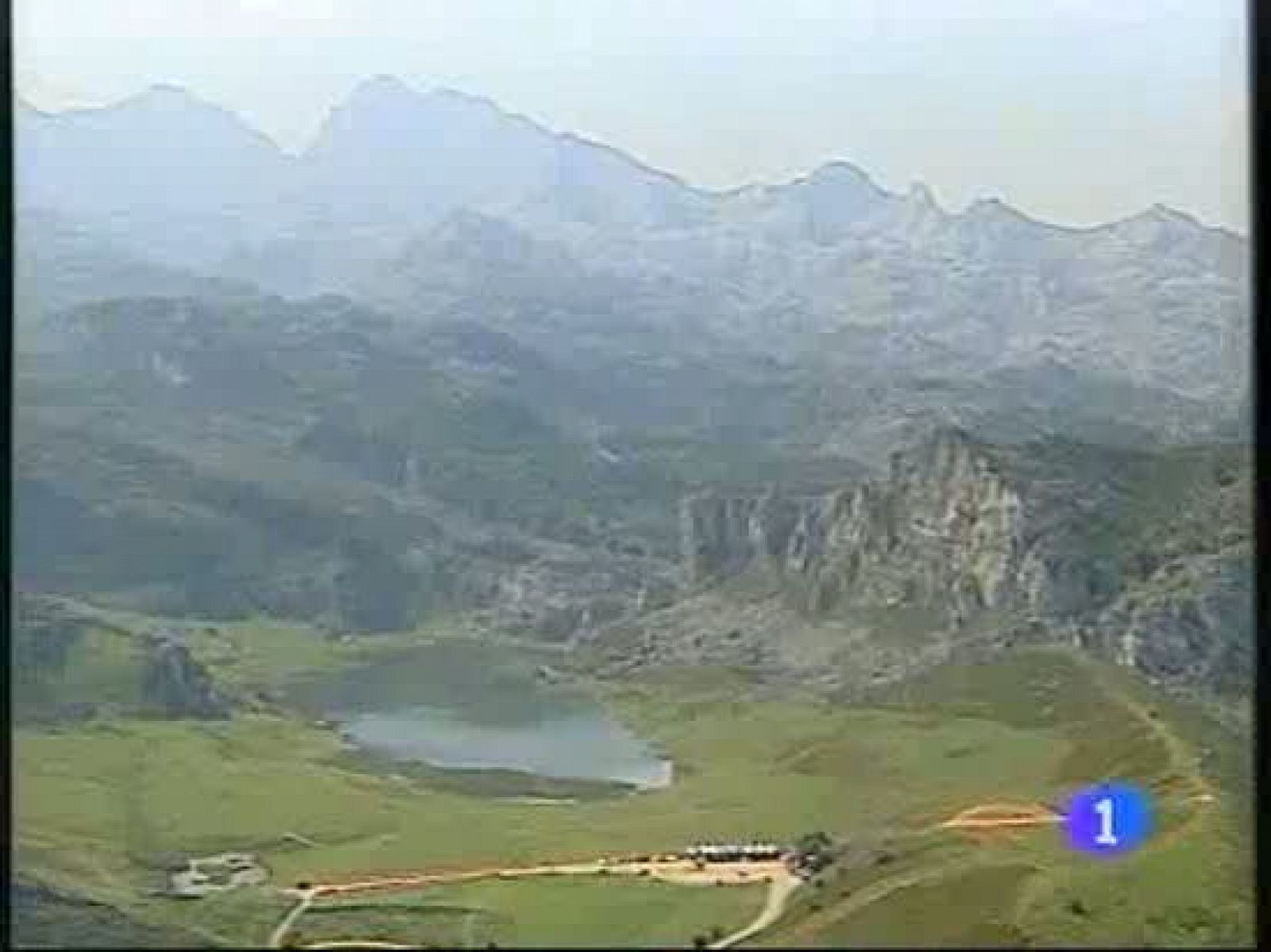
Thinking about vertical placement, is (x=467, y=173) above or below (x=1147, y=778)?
above

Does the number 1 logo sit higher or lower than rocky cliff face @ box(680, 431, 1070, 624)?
lower

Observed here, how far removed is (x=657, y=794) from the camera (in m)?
2.04

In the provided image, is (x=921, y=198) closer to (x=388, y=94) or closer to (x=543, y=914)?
(x=388, y=94)

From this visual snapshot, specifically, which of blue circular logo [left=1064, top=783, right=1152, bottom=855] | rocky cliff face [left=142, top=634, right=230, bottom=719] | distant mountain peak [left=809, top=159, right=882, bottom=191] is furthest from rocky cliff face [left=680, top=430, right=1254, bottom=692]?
rocky cliff face [left=142, top=634, right=230, bottom=719]

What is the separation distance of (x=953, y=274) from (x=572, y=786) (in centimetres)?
56

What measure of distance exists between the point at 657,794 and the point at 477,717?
17 cm

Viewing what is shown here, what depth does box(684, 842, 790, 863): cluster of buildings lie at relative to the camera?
2.03 metres

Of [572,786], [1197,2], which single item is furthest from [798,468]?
[1197,2]

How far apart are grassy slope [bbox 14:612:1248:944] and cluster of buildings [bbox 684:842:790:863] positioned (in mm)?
11

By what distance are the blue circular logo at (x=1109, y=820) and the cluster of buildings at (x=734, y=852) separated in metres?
0.25

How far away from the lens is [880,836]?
2.04m

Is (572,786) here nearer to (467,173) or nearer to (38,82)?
(467,173)

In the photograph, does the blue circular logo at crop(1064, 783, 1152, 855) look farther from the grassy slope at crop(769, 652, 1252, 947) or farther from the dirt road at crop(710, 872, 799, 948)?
the dirt road at crop(710, 872, 799, 948)

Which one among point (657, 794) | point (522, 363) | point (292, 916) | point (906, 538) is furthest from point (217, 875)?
point (906, 538)
